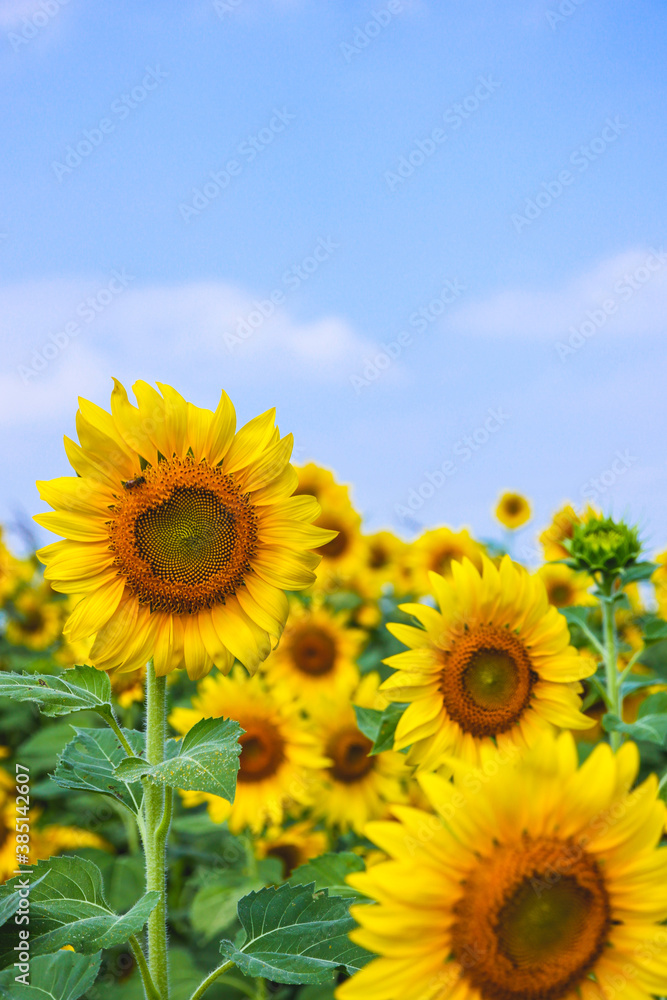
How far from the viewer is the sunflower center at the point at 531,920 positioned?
1452 mm

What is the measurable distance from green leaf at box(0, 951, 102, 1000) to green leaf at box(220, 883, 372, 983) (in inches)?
10.7

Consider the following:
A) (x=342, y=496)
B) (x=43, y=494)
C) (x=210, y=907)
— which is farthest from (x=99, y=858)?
(x=342, y=496)

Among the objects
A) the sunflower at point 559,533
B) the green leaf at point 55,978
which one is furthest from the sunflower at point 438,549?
the green leaf at point 55,978

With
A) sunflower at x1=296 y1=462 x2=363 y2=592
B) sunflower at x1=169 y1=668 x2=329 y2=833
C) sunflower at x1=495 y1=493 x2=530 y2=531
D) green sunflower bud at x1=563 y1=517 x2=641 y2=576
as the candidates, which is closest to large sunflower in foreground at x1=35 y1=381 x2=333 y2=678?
green sunflower bud at x1=563 y1=517 x2=641 y2=576

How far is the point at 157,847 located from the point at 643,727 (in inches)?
51.6

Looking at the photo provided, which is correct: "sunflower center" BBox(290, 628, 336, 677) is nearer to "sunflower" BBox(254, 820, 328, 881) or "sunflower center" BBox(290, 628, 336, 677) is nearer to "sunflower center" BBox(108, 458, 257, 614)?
"sunflower" BBox(254, 820, 328, 881)

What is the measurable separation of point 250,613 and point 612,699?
1279 mm

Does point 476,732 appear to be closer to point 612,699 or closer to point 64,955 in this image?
point 612,699

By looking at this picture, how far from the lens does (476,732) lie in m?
2.55

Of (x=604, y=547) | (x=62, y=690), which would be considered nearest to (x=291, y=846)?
(x=604, y=547)

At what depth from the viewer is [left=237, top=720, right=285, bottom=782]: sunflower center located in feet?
12.5

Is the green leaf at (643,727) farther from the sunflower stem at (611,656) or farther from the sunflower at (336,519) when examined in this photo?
the sunflower at (336,519)

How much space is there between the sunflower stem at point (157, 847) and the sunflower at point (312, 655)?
9.46 ft

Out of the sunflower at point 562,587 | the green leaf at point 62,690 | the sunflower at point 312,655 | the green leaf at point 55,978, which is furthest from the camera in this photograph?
the sunflower at point 312,655
